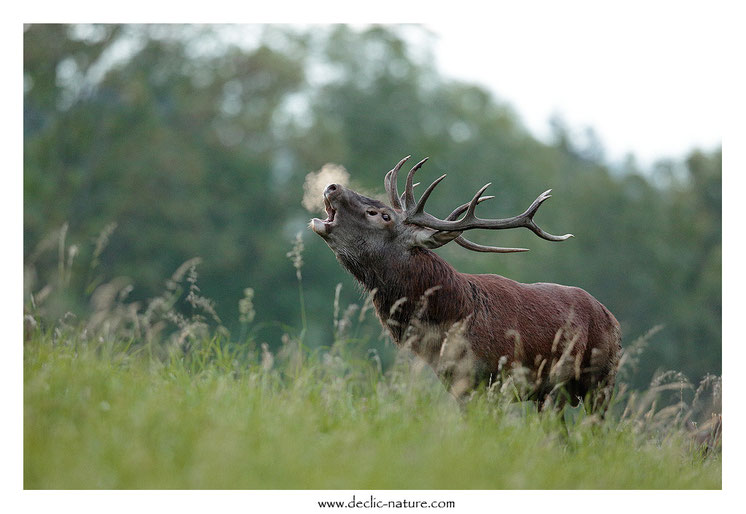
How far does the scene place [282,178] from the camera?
26.3 meters

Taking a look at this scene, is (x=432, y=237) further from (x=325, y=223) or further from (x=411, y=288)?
(x=325, y=223)

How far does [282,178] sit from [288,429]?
22781 mm

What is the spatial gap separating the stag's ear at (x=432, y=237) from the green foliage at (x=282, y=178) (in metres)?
14.1

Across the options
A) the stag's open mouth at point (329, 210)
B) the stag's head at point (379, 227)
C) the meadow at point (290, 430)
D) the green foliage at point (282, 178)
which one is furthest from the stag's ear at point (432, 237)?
the green foliage at point (282, 178)

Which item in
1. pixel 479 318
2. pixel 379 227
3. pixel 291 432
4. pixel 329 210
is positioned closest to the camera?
pixel 291 432

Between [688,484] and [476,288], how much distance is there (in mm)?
2005

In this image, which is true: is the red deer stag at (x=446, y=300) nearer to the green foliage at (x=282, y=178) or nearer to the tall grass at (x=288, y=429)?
the tall grass at (x=288, y=429)

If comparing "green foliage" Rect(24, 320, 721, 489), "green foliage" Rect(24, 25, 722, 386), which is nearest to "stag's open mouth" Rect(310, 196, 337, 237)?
"green foliage" Rect(24, 320, 721, 489)

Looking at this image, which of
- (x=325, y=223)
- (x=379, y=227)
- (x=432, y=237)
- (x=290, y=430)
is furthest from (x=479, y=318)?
(x=290, y=430)

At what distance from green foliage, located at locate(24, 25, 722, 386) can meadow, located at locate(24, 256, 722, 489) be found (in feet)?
46.7

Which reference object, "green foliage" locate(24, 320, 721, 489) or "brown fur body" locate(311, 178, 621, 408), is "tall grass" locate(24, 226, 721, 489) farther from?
"brown fur body" locate(311, 178, 621, 408)
